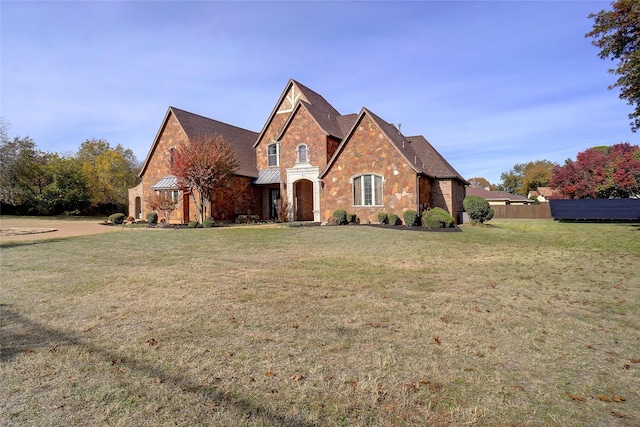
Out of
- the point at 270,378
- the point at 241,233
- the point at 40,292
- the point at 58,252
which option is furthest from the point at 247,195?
the point at 270,378

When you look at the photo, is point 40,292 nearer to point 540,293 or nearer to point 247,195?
point 540,293

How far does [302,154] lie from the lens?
92.8ft

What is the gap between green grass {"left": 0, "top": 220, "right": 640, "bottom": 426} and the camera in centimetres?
343

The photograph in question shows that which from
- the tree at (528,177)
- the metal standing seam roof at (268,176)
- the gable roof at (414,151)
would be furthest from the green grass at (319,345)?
the tree at (528,177)

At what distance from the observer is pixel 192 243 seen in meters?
15.6

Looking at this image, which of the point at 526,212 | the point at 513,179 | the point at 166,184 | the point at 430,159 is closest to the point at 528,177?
the point at 513,179

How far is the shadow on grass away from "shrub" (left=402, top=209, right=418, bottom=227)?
17.9 m

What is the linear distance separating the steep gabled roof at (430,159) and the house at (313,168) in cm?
7

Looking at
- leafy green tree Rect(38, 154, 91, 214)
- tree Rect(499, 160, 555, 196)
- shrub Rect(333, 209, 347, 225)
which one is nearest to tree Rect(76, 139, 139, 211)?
leafy green tree Rect(38, 154, 91, 214)

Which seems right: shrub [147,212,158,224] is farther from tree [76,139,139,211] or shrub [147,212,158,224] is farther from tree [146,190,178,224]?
tree [76,139,139,211]

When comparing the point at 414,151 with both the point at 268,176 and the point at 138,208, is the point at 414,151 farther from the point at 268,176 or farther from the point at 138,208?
the point at 138,208

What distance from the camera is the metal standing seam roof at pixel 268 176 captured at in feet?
97.9

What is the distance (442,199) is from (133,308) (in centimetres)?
2240

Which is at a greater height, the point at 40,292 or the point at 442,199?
the point at 442,199
